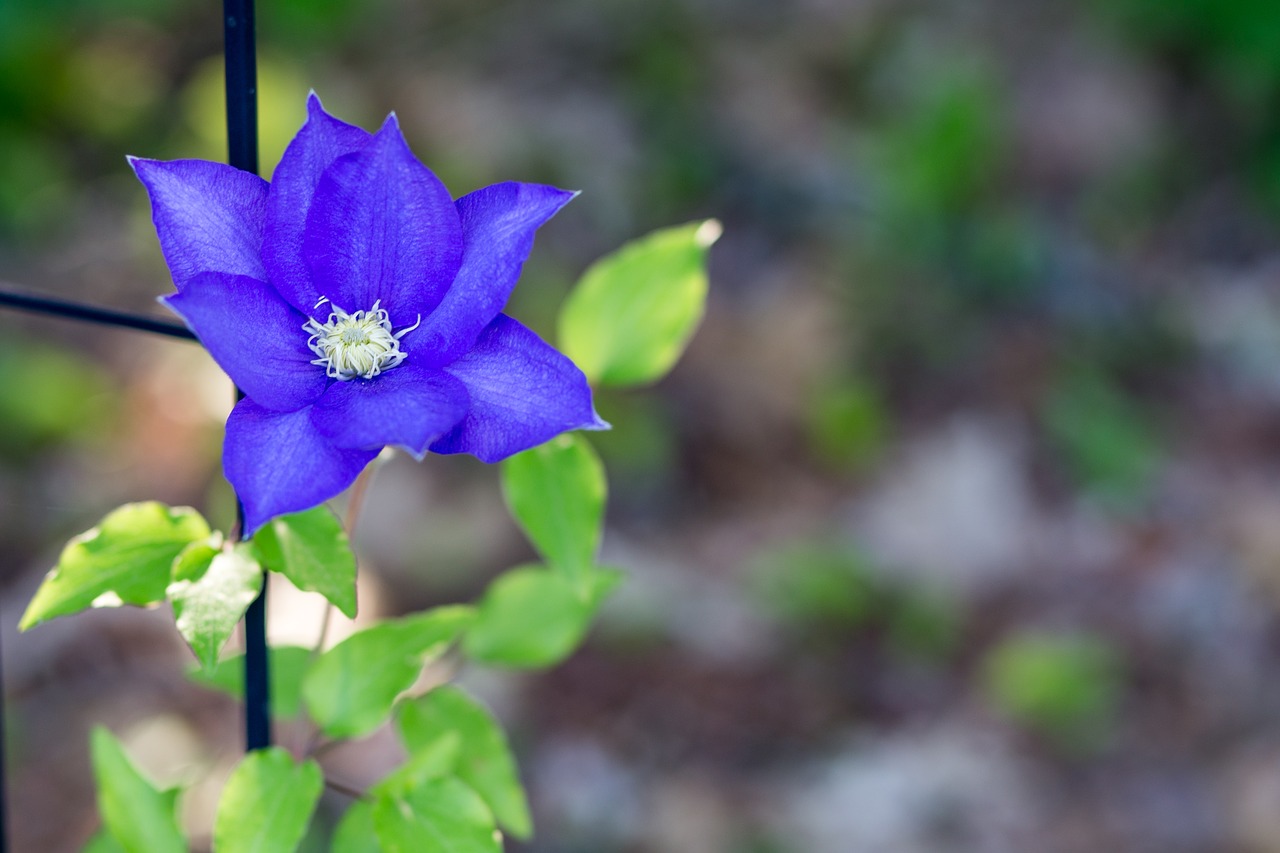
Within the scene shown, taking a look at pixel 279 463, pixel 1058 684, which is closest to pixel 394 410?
pixel 279 463

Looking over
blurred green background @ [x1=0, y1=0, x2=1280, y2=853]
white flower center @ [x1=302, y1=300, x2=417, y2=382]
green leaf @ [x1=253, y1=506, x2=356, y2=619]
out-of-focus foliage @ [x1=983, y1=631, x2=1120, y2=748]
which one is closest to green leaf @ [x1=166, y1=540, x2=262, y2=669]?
green leaf @ [x1=253, y1=506, x2=356, y2=619]

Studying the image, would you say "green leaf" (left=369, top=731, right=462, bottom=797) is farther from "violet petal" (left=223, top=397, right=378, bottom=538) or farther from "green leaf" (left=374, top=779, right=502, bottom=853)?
"violet petal" (left=223, top=397, right=378, bottom=538)

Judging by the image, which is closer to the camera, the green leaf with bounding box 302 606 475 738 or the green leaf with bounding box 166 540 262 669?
the green leaf with bounding box 166 540 262 669

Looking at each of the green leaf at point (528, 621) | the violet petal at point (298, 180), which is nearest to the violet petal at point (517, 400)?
the violet petal at point (298, 180)

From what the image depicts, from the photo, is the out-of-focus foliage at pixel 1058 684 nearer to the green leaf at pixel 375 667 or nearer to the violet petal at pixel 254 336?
the green leaf at pixel 375 667

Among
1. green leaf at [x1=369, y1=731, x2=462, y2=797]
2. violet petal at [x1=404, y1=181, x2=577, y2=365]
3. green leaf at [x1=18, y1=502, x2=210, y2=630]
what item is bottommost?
green leaf at [x1=369, y1=731, x2=462, y2=797]
